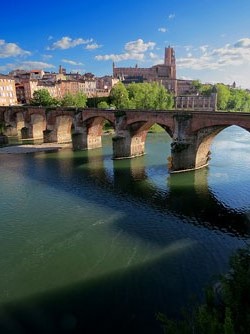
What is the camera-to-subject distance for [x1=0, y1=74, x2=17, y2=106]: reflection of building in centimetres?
9681

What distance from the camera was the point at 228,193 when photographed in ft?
110

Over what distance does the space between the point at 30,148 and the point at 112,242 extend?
42340mm

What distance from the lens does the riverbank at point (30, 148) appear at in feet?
193

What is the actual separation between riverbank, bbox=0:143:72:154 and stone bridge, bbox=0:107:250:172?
3.95 metres

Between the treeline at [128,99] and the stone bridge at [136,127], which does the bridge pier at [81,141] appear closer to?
the stone bridge at [136,127]

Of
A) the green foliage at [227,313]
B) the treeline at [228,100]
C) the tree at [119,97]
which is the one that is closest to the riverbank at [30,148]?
the tree at [119,97]

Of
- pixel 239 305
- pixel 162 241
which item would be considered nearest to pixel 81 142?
pixel 162 241

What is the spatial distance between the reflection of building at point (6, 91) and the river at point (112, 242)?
60.8m

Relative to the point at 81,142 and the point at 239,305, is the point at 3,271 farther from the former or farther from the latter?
the point at 81,142

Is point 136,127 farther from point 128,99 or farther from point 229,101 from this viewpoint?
point 229,101

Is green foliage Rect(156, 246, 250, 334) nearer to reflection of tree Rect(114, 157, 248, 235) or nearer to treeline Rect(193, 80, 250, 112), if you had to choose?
reflection of tree Rect(114, 157, 248, 235)

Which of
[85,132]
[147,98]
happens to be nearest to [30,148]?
[85,132]

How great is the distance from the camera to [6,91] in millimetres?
98688

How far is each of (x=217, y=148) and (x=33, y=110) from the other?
135 ft
